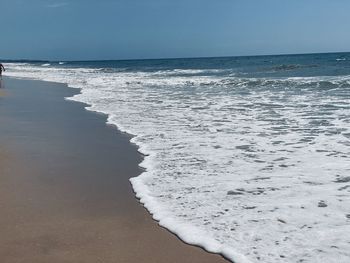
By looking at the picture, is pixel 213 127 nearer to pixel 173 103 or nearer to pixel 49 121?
pixel 49 121

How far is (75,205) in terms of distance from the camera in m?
Result: 4.64

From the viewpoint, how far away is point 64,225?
410cm

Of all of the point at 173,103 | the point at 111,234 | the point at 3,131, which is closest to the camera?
the point at 111,234

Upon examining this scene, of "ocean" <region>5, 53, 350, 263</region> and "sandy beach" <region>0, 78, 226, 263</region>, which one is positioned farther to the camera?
"ocean" <region>5, 53, 350, 263</region>

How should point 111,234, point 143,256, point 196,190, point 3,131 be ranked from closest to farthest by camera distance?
1. point 143,256
2. point 111,234
3. point 196,190
4. point 3,131

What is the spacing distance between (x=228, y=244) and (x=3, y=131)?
6396mm

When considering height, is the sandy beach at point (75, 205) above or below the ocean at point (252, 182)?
above

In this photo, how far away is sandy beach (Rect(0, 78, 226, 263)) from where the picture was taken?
11.7 ft

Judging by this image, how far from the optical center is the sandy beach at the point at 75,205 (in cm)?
358

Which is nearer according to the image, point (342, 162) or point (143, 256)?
point (143, 256)

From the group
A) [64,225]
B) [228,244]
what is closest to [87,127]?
[64,225]

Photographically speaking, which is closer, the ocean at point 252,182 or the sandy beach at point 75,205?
the sandy beach at point 75,205

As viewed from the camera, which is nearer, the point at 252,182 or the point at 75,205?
the point at 75,205

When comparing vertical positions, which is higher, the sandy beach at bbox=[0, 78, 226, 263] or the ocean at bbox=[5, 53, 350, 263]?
the sandy beach at bbox=[0, 78, 226, 263]
